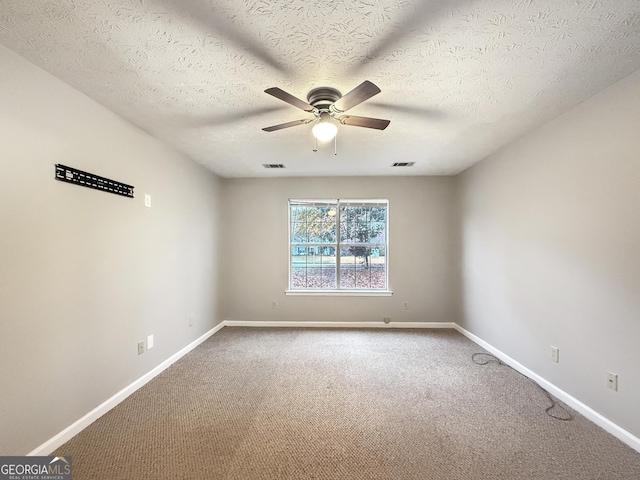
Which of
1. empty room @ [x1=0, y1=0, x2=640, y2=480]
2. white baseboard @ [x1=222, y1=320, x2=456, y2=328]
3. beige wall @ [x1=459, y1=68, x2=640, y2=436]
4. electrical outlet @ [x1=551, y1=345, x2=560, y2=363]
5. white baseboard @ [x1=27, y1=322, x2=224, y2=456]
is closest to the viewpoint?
empty room @ [x1=0, y1=0, x2=640, y2=480]

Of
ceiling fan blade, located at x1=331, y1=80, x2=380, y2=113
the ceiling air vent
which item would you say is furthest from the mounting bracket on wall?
the ceiling air vent

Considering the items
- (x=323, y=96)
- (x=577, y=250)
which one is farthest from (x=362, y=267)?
(x=323, y=96)

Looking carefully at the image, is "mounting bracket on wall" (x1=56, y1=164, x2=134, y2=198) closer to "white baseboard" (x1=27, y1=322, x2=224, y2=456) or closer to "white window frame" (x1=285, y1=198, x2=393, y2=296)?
"white baseboard" (x1=27, y1=322, x2=224, y2=456)

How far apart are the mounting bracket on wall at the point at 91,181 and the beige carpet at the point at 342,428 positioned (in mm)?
1759

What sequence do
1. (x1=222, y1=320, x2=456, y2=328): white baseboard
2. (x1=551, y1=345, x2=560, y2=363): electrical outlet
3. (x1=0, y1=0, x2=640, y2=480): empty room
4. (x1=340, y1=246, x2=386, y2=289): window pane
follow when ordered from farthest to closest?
(x1=340, y1=246, x2=386, y2=289): window pane → (x1=222, y1=320, x2=456, y2=328): white baseboard → (x1=551, y1=345, x2=560, y2=363): electrical outlet → (x1=0, y1=0, x2=640, y2=480): empty room

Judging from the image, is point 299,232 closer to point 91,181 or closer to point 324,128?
point 324,128

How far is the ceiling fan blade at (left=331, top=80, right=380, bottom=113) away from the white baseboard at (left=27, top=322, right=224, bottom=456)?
9.23 feet

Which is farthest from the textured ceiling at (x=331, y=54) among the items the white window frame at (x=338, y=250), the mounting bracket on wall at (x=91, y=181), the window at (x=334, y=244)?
the window at (x=334, y=244)

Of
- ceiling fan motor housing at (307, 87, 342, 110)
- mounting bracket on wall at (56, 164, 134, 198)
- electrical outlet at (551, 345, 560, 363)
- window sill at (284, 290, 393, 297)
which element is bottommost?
electrical outlet at (551, 345, 560, 363)

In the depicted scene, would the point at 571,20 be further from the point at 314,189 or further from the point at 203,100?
the point at 314,189

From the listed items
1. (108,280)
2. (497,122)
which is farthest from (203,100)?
(497,122)

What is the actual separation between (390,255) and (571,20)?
11.1 feet

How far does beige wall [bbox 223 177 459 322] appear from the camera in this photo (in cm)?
446

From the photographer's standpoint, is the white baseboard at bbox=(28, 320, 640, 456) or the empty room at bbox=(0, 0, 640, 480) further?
the white baseboard at bbox=(28, 320, 640, 456)
